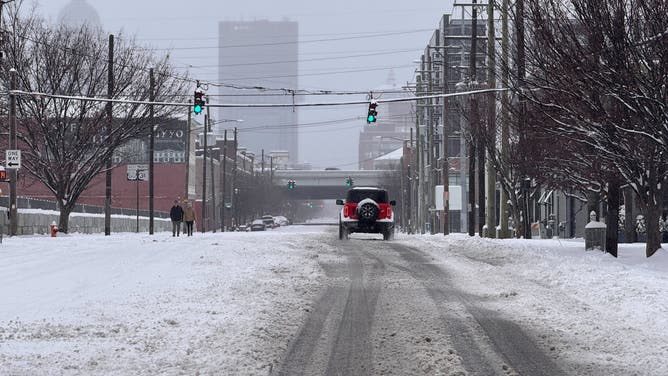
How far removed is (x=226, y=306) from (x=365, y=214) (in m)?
27.9

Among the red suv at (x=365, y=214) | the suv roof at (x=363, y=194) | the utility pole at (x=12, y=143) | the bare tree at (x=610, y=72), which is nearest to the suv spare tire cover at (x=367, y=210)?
the red suv at (x=365, y=214)

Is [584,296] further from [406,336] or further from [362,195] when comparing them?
[362,195]

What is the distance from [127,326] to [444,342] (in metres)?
3.59

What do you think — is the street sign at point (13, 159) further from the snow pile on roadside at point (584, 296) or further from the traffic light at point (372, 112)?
the snow pile on roadside at point (584, 296)

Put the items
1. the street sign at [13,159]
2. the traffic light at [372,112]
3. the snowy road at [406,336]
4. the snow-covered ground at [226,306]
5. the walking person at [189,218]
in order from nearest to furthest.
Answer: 1. the snowy road at [406,336]
2. the snow-covered ground at [226,306]
3. the street sign at [13,159]
4. the traffic light at [372,112]
5. the walking person at [189,218]

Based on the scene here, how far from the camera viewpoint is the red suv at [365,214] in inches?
1636

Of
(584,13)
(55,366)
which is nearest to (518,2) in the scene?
(584,13)

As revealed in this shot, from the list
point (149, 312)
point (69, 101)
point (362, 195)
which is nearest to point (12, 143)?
point (69, 101)

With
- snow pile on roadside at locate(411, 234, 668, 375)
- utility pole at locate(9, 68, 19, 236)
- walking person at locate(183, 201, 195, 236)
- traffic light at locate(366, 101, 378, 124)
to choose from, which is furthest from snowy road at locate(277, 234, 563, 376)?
walking person at locate(183, 201, 195, 236)

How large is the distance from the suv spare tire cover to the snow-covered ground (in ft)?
49.8

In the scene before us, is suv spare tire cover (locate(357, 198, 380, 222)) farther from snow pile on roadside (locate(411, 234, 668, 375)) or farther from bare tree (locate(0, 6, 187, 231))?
snow pile on roadside (locate(411, 234, 668, 375))

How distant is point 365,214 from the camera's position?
137 ft

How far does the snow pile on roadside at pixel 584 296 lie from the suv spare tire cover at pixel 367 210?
13.5 meters

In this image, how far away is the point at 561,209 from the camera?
216ft
